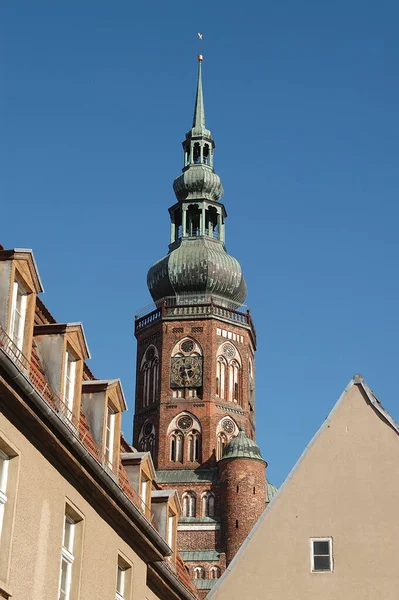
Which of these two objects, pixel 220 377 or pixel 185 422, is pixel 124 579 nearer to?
pixel 185 422

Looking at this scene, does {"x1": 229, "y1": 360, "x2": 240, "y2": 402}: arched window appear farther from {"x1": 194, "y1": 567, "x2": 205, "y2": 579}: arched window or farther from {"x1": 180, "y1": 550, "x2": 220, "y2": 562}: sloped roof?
{"x1": 194, "y1": 567, "x2": 205, "y2": 579}: arched window

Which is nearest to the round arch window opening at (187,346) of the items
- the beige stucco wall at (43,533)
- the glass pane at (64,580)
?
the beige stucco wall at (43,533)

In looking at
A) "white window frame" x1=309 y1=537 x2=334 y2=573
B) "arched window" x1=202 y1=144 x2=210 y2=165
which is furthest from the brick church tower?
"white window frame" x1=309 y1=537 x2=334 y2=573

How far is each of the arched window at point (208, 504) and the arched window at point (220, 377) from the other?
5973mm

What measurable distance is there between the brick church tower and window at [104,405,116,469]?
43.7 m

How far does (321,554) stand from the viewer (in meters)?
17.0

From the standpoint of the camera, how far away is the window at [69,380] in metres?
14.0

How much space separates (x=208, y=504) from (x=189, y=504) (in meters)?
1.01

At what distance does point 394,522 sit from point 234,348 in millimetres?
49853

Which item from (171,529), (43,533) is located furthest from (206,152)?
(43,533)

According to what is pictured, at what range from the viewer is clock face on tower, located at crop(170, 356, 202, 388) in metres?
65.1

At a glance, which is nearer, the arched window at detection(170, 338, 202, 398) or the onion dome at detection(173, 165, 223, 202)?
the arched window at detection(170, 338, 202, 398)

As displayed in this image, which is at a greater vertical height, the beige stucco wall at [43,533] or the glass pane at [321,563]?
the glass pane at [321,563]

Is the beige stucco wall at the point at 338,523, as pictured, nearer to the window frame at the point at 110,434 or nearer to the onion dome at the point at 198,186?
the window frame at the point at 110,434
